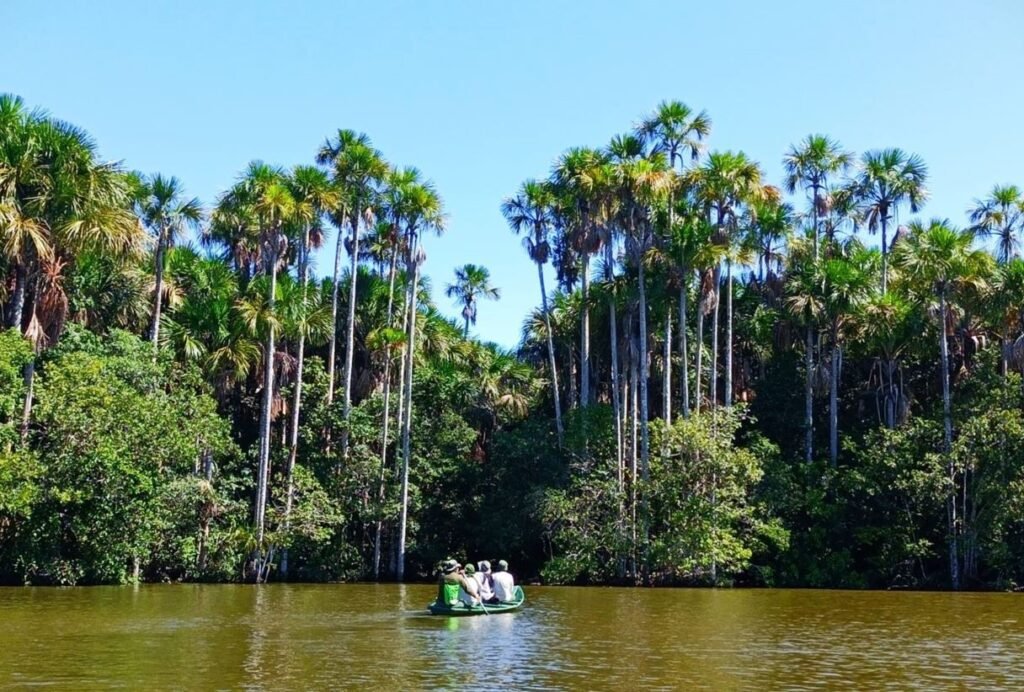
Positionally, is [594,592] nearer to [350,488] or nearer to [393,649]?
[350,488]

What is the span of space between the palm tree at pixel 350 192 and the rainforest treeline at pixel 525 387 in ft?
0.67

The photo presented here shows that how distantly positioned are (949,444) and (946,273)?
5.84 meters

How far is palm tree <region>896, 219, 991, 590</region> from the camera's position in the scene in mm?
39562

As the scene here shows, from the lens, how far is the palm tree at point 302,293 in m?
41.0

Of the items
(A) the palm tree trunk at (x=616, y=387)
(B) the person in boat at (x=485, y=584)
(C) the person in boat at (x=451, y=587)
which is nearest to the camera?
(C) the person in boat at (x=451, y=587)

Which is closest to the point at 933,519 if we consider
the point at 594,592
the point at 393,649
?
the point at 594,592

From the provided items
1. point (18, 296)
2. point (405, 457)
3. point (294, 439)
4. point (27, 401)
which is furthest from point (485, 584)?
point (294, 439)

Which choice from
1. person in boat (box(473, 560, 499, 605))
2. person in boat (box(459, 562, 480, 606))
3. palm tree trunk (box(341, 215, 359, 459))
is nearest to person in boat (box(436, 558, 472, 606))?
person in boat (box(459, 562, 480, 606))

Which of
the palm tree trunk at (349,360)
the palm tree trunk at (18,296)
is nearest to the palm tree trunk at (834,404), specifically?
the palm tree trunk at (349,360)

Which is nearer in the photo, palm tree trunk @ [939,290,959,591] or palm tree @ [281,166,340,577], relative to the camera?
palm tree trunk @ [939,290,959,591]

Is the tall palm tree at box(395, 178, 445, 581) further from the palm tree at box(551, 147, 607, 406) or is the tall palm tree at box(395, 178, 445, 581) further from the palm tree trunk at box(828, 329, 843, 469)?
the palm tree trunk at box(828, 329, 843, 469)

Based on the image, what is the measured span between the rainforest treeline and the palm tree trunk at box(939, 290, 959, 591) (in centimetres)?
13

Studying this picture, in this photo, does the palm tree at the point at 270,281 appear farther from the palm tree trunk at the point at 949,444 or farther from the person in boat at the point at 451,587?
the palm tree trunk at the point at 949,444

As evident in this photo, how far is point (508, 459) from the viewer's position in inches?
1788
